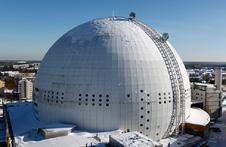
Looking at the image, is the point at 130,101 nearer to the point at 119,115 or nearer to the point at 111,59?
the point at 119,115

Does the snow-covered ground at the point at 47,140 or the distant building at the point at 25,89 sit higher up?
the distant building at the point at 25,89

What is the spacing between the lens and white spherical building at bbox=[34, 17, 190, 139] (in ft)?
91.9

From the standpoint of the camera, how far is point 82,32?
32.5 meters

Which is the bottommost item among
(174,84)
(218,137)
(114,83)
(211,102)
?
(218,137)

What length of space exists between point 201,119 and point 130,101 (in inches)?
476

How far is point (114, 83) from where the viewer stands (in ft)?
92.1

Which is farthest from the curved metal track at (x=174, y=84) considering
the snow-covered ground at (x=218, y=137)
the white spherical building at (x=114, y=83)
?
the snow-covered ground at (x=218, y=137)

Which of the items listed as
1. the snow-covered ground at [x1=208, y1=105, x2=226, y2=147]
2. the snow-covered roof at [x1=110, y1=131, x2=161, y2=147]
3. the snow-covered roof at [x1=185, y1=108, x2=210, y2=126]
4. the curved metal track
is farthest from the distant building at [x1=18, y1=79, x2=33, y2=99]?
the snow-covered roof at [x1=110, y1=131, x2=161, y2=147]

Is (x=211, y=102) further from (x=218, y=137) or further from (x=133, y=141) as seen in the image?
(x=133, y=141)

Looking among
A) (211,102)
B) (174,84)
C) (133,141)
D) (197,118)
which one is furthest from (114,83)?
(211,102)

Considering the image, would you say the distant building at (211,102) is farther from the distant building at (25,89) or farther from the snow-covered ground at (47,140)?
the distant building at (25,89)

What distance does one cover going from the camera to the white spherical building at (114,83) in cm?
2802

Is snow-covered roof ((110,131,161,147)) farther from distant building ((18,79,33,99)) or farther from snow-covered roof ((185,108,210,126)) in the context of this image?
distant building ((18,79,33,99))

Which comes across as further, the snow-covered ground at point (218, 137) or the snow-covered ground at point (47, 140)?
the snow-covered ground at point (218, 137)
